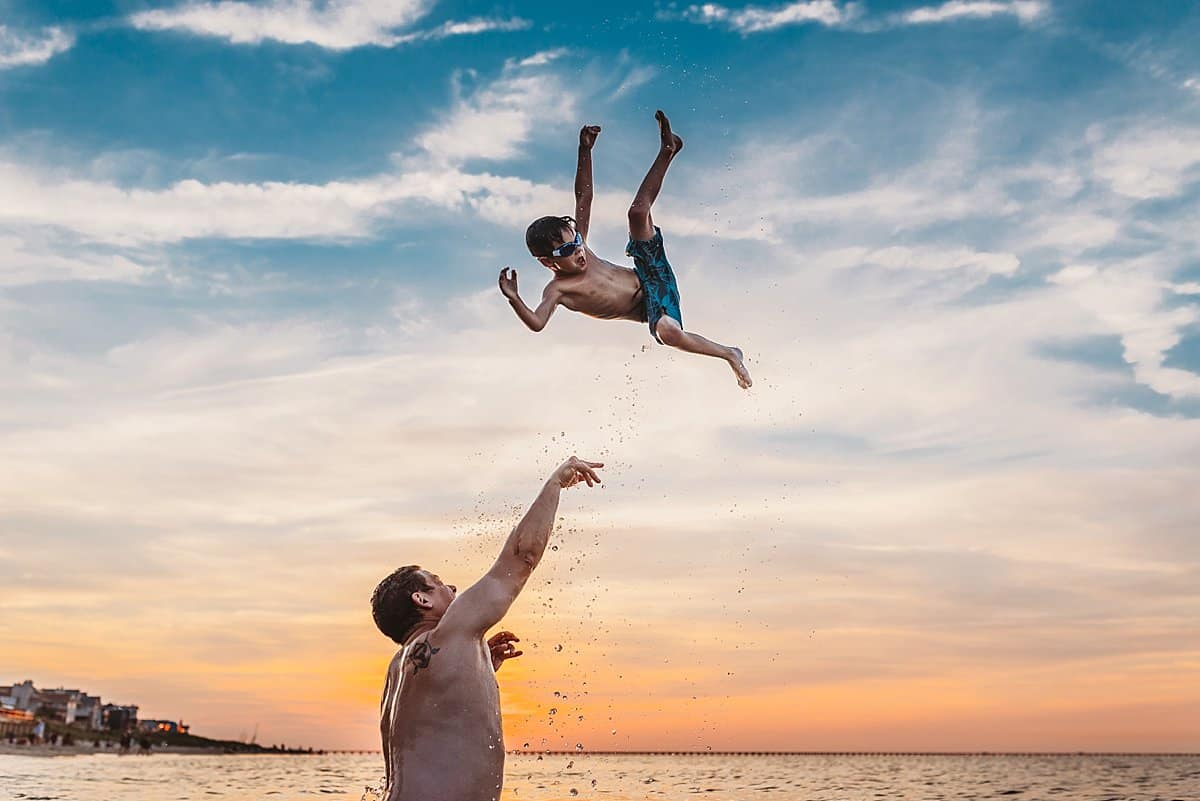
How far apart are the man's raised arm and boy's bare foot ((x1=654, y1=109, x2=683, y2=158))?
369cm

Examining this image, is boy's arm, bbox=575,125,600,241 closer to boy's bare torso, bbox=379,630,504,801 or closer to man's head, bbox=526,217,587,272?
man's head, bbox=526,217,587,272

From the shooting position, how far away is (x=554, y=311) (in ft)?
30.9

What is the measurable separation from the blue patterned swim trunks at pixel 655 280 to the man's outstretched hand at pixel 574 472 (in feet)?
10.1

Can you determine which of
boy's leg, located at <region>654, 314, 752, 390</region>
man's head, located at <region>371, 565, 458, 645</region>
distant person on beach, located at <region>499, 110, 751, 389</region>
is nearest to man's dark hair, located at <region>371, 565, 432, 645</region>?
man's head, located at <region>371, 565, 458, 645</region>

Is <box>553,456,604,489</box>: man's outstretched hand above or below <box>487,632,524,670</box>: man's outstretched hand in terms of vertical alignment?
above

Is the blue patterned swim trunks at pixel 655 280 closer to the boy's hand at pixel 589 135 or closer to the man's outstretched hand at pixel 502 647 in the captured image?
the boy's hand at pixel 589 135

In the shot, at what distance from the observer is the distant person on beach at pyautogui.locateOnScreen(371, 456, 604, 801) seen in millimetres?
7191

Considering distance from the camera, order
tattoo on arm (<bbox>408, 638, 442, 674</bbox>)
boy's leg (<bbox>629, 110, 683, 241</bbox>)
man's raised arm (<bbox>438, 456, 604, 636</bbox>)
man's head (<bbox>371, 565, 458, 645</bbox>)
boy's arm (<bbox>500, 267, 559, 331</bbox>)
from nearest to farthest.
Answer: man's raised arm (<bbox>438, 456, 604, 636</bbox>), tattoo on arm (<bbox>408, 638, 442, 674</bbox>), man's head (<bbox>371, 565, 458, 645</bbox>), boy's arm (<bbox>500, 267, 559, 331</bbox>), boy's leg (<bbox>629, 110, 683, 241</bbox>)

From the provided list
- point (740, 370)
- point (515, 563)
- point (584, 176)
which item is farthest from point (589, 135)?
point (515, 563)

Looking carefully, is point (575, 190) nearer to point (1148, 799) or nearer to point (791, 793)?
point (791, 793)

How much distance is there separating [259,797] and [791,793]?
19382 millimetres

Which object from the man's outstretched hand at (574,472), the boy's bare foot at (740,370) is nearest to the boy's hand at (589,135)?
the boy's bare foot at (740,370)

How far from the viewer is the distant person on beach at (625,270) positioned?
947 cm

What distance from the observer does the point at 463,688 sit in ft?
23.9
